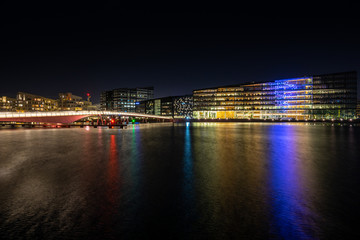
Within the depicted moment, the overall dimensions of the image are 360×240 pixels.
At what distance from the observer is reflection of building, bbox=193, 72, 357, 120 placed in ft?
408

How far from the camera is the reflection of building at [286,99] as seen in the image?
408 feet

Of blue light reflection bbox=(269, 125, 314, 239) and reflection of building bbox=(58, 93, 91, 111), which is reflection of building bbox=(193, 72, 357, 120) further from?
blue light reflection bbox=(269, 125, 314, 239)

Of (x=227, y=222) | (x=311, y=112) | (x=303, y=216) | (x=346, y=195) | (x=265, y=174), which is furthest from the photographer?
(x=311, y=112)

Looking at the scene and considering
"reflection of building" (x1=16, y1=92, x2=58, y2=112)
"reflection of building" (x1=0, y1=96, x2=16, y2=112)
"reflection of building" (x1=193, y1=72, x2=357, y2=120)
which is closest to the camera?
"reflection of building" (x1=193, y1=72, x2=357, y2=120)

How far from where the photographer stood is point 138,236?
15.5 feet

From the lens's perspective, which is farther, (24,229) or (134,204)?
(134,204)

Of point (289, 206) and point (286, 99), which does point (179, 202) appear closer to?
point (289, 206)

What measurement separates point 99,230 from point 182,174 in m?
5.62

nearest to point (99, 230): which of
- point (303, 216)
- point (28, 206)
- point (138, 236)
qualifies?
point (138, 236)

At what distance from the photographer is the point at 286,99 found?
136m

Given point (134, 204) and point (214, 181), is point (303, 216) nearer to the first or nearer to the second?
point (214, 181)

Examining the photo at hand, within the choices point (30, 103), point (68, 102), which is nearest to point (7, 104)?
point (30, 103)

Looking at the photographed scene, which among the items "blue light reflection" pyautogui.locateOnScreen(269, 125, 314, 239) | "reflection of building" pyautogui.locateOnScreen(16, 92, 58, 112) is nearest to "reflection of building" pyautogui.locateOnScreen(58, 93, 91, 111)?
"reflection of building" pyautogui.locateOnScreen(16, 92, 58, 112)

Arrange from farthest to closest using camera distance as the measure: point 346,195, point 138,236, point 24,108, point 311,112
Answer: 1. point 24,108
2. point 311,112
3. point 346,195
4. point 138,236
